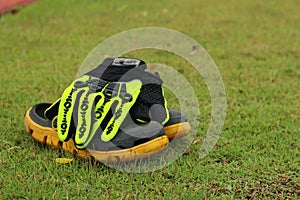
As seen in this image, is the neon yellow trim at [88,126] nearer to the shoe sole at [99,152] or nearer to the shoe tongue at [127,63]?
the shoe sole at [99,152]

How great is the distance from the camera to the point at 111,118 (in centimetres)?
223

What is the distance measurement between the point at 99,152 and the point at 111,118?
185 mm

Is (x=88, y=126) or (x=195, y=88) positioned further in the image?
(x=195, y=88)

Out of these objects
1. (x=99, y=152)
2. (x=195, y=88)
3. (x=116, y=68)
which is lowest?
(x=195, y=88)

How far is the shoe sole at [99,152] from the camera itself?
2.13m

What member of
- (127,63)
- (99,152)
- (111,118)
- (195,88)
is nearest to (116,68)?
(127,63)

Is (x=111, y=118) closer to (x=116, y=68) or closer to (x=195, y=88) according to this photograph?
(x=116, y=68)

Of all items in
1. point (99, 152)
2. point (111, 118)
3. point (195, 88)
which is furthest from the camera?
point (195, 88)

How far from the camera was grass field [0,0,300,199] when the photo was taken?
2.04 meters

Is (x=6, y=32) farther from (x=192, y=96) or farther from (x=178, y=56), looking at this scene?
(x=192, y=96)

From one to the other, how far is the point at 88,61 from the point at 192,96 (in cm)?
107

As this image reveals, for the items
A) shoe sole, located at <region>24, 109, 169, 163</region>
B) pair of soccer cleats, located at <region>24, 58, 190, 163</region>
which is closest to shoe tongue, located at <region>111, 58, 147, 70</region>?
pair of soccer cleats, located at <region>24, 58, 190, 163</region>

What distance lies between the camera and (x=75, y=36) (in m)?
4.44

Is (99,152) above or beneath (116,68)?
beneath
